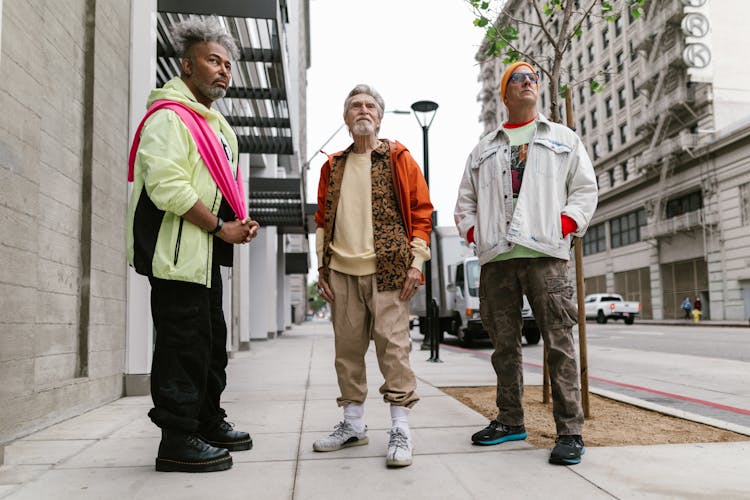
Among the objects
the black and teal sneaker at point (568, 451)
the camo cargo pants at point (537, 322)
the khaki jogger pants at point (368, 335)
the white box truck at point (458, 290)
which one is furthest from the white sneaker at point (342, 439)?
the white box truck at point (458, 290)

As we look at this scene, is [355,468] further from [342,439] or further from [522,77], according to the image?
[522,77]

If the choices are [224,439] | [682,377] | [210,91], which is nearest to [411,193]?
[210,91]

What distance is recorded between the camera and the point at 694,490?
2.63m

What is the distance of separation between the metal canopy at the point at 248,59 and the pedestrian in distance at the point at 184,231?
3.58 metres

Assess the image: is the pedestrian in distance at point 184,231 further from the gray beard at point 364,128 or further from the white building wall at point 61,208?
the white building wall at point 61,208

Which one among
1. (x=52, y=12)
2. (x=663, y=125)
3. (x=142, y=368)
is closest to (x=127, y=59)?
(x=52, y=12)

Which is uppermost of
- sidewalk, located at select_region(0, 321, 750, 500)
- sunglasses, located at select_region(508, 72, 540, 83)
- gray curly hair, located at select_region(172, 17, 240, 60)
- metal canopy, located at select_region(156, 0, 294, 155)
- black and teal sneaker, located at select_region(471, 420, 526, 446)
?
metal canopy, located at select_region(156, 0, 294, 155)

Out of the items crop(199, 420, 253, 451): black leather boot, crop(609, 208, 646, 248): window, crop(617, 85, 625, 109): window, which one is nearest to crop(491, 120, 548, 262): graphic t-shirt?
crop(199, 420, 253, 451): black leather boot

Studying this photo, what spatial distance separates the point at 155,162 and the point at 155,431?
2.12m

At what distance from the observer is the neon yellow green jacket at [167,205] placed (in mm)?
2922

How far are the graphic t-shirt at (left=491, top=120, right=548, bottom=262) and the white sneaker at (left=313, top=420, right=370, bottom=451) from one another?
135cm

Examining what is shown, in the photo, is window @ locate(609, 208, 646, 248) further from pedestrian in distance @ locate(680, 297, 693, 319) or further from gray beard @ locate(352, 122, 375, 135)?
gray beard @ locate(352, 122, 375, 135)

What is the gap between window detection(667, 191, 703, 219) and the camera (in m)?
32.2

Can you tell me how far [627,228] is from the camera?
3934 centimetres
